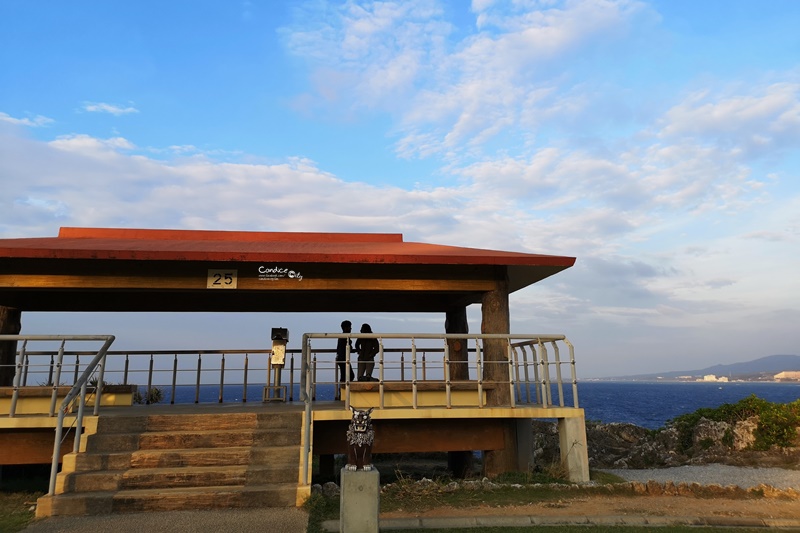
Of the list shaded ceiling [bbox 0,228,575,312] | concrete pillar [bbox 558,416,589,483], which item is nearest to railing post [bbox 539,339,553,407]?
concrete pillar [bbox 558,416,589,483]

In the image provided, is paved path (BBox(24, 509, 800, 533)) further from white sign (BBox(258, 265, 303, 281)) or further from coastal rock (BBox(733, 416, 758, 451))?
coastal rock (BBox(733, 416, 758, 451))

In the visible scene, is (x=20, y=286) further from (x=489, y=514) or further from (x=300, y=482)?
(x=489, y=514)

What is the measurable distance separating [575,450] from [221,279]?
695 centimetres

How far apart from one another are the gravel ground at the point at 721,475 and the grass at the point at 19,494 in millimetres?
9849

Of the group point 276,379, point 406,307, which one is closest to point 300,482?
point 276,379

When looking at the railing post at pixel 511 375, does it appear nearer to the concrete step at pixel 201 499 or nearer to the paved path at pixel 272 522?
the paved path at pixel 272 522

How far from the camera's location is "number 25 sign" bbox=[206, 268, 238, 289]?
9.91m

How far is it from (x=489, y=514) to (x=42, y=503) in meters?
5.41

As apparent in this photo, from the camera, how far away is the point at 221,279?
995cm

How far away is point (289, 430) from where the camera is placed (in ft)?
26.1

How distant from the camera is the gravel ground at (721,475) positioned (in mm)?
9844

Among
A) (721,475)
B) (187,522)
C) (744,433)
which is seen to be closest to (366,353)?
(187,522)

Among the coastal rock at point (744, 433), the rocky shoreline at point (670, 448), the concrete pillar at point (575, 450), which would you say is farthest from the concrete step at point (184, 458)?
the coastal rock at point (744, 433)

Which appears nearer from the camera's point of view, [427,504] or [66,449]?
[427,504]
